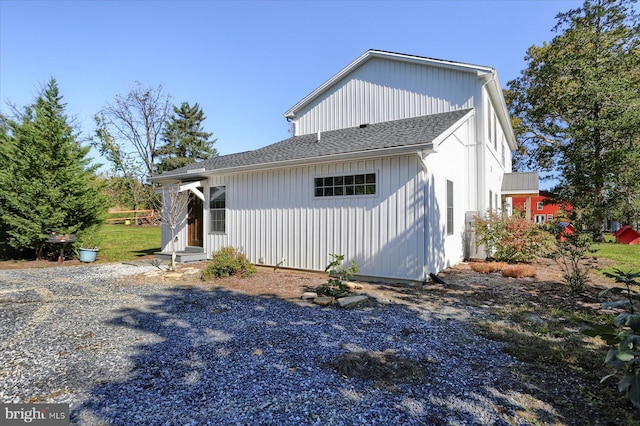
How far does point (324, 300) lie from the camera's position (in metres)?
5.29

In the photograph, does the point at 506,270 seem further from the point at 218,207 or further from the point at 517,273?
the point at 218,207

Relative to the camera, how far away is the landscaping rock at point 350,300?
5105 millimetres

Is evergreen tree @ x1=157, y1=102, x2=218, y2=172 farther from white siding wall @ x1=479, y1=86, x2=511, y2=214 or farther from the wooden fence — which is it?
white siding wall @ x1=479, y1=86, x2=511, y2=214

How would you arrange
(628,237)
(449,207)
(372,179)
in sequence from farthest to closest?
(628,237)
(449,207)
(372,179)

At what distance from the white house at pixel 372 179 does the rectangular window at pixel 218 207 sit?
1.3 inches

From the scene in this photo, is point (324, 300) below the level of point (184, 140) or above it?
below

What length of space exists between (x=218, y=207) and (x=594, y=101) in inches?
675

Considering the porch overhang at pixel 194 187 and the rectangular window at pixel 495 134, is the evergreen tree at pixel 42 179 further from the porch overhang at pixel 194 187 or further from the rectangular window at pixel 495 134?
the rectangular window at pixel 495 134

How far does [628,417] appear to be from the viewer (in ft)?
7.13

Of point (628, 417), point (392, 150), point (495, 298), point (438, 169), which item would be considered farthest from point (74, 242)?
point (628, 417)

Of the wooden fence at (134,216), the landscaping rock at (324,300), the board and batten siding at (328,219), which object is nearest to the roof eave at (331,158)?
the board and batten siding at (328,219)

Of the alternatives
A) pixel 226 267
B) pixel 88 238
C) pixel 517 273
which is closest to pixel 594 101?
pixel 517 273

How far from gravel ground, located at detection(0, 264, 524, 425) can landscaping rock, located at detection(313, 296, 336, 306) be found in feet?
0.65

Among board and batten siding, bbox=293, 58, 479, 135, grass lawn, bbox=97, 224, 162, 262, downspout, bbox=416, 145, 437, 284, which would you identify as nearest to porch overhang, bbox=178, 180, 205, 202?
grass lawn, bbox=97, 224, 162, 262
